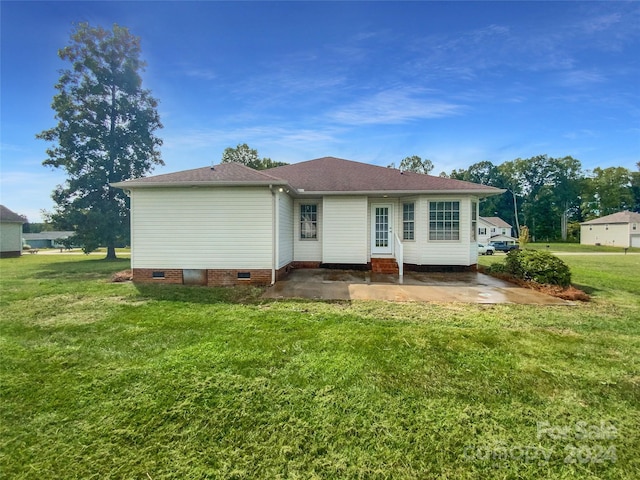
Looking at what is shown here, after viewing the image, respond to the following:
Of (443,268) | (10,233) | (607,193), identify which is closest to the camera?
(443,268)

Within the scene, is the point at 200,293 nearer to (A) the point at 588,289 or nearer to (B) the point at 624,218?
(A) the point at 588,289

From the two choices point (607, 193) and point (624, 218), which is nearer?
point (624, 218)

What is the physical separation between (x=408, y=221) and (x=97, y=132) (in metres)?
20.3

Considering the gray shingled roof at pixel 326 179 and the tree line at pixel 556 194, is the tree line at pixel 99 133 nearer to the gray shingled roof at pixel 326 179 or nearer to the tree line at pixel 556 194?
the gray shingled roof at pixel 326 179

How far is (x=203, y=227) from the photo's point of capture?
8.82 metres

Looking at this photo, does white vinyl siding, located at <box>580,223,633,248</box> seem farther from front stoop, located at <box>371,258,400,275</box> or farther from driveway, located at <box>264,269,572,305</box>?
front stoop, located at <box>371,258,400,275</box>

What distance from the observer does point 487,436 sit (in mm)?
2428

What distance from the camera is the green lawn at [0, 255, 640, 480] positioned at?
85.4 inches

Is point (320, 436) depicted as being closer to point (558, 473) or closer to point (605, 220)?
point (558, 473)

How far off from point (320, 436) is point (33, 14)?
12.2m

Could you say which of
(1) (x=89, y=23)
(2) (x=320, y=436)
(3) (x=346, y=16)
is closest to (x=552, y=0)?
(3) (x=346, y=16)

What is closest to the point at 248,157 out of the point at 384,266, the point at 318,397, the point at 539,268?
the point at 384,266

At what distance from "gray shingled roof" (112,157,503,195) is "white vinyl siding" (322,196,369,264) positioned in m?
0.57

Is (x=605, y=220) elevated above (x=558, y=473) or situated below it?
above
